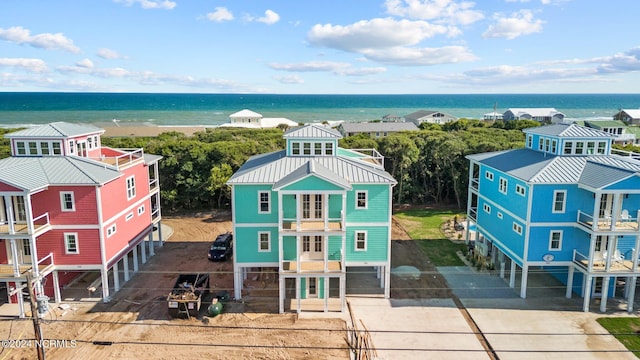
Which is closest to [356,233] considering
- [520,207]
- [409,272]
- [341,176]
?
[341,176]

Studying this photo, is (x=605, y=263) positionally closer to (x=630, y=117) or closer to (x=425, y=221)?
(x=425, y=221)

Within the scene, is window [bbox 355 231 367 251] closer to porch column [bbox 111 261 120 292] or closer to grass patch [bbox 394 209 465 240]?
grass patch [bbox 394 209 465 240]

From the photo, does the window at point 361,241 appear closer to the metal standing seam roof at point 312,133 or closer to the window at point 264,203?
the window at point 264,203

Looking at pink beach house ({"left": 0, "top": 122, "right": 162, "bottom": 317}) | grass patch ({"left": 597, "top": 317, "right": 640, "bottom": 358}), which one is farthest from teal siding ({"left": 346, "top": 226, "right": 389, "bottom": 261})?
pink beach house ({"left": 0, "top": 122, "right": 162, "bottom": 317})

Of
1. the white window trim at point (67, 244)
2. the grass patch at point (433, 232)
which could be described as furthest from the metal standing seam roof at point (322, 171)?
the grass patch at point (433, 232)

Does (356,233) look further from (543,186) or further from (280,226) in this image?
(543,186)

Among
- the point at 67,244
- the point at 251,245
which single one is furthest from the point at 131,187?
the point at 251,245
